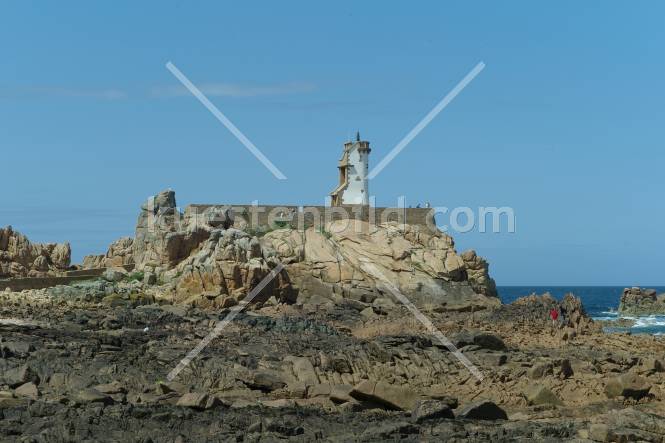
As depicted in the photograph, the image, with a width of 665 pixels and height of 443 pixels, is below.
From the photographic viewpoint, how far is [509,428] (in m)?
13.7

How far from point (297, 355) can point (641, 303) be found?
52.8 m

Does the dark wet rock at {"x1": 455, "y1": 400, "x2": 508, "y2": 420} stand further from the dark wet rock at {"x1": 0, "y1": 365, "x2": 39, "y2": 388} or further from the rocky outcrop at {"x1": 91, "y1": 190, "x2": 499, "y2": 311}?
the rocky outcrop at {"x1": 91, "y1": 190, "x2": 499, "y2": 311}

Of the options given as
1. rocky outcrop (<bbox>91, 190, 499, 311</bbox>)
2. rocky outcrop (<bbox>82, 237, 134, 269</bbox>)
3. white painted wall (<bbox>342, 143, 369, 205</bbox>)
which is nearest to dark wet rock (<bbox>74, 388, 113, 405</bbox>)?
rocky outcrop (<bbox>91, 190, 499, 311</bbox>)

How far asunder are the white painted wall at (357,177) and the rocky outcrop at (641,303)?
24.7 meters

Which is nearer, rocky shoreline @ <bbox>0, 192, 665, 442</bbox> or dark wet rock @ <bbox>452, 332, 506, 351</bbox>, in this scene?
rocky shoreline @ <bbox>0, 192, 665, 442</bbox>

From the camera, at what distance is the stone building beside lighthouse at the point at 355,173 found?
5231cm

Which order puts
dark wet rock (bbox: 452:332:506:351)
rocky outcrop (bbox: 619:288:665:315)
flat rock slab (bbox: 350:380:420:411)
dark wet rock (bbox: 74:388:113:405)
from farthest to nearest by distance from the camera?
rocky outcrop (bbox: 619:288:665:315)
dark wet rock (bbox: 452:332:506:351)
flat rock slab (bbox: 350:380:420:411)
dark wet rock (bbox: 74:388:113:405)

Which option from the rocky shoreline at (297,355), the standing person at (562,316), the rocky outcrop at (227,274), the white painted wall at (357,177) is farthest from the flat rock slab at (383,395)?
the white painted wall at (357,177)

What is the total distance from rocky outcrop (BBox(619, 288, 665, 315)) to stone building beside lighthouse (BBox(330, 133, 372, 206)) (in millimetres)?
24739

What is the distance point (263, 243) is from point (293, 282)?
3401 millimetres

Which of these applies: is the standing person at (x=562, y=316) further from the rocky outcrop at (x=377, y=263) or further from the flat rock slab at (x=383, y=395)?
the flat rock slab at (x=383, y=395)

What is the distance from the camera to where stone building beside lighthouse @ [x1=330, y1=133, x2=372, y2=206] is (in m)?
52.3

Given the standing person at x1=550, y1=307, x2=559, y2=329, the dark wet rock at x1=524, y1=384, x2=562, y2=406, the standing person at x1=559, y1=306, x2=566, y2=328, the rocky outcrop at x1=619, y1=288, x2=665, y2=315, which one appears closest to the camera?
the dark wet rock at x1=524, y1=384, x2=562, y2=406

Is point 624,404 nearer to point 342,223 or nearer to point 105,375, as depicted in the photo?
point 105,375
